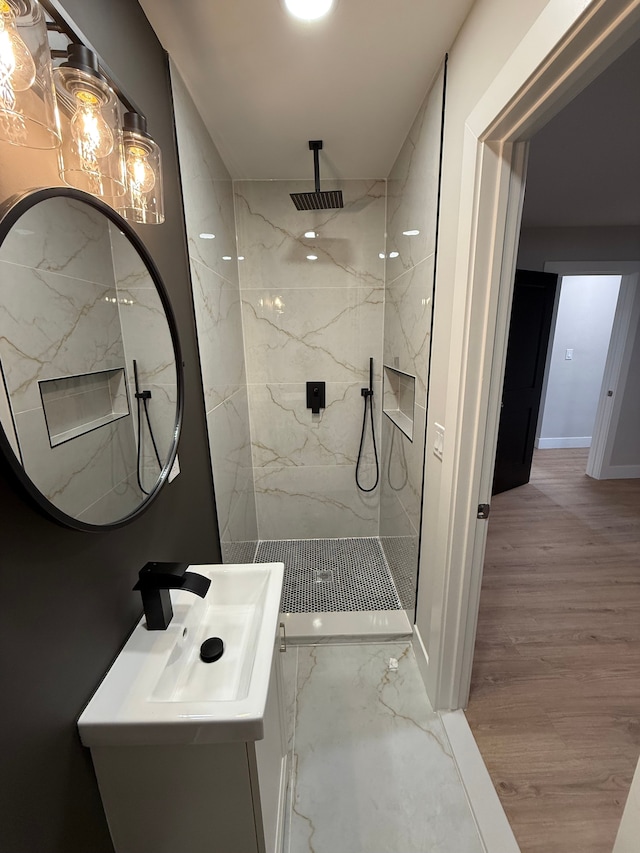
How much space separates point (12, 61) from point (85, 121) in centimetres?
20

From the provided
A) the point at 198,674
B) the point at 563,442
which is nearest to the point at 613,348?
the point at 563,442

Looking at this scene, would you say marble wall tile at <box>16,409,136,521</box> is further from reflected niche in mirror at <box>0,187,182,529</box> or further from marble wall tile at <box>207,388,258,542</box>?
marble wall tile at <box>207,388,258,542</box>

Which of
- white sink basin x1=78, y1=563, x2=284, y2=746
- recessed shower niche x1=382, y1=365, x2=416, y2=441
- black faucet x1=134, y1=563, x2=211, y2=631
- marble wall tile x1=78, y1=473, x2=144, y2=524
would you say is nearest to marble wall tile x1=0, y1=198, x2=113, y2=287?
marble wall tile x1=78, y1=473, x2=144, y2=524

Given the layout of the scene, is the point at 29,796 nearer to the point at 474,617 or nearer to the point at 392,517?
the point at 474,617

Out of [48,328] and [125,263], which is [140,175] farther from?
[48,328]

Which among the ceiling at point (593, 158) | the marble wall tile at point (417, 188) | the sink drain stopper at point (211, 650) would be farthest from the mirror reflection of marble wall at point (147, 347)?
the ceiling at point (593, 158)

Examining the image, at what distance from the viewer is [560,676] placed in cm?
168

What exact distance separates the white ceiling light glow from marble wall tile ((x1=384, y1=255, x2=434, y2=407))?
795 mm

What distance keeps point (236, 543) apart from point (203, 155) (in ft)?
6.47

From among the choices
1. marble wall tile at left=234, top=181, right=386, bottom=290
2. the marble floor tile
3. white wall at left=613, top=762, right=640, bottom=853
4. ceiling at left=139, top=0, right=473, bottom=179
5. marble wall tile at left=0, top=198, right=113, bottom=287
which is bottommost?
the marble floor tile

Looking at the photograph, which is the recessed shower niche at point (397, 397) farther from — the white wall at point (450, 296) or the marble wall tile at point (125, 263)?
the marble wall tile at point (125, 263)

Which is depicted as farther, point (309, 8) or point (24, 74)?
point (309, 8)

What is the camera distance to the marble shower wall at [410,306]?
144cm

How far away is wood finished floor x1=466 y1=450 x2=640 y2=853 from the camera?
1220 mm
